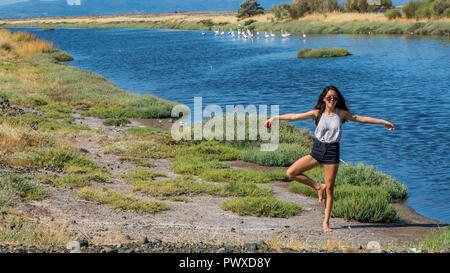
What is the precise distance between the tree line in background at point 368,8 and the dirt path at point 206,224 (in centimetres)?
5107

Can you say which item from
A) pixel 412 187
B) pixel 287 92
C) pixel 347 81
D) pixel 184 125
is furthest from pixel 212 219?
pixel 347 81

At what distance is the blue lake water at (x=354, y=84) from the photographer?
14.9 metres

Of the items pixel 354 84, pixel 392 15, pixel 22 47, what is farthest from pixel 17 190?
pixel 392 15

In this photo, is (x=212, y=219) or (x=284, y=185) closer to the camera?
(x=212, y=219)

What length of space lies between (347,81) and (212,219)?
22955mm

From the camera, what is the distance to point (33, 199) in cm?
961

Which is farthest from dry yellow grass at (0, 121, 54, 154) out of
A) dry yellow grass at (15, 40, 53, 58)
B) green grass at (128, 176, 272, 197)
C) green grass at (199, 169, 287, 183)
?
dry yellow grass at (15, 40, 53, 58)

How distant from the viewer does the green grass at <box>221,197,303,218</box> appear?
31.8 ft

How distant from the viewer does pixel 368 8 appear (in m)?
72.2

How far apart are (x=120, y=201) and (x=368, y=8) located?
6774 cm

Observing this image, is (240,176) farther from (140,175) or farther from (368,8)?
(368,8)

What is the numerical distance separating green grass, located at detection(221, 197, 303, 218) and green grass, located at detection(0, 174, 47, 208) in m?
3.21

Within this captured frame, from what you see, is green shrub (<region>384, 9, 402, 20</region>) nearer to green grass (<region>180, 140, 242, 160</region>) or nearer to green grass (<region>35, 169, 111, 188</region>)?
green grass (<region>180, 140, 242, 160</region>)

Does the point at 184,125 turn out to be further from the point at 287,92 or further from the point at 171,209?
the point at 287,92
